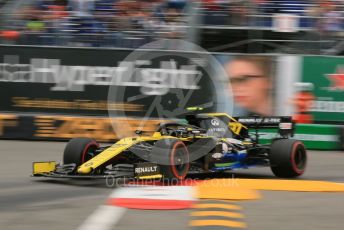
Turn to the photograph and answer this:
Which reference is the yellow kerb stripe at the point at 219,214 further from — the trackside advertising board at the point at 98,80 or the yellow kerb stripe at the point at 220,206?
the trackside advertising board at the point at 98,80

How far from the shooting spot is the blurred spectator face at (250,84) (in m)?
15.3

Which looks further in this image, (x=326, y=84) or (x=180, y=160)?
(x=326, y=84)

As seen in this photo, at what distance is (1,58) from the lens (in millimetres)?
16328

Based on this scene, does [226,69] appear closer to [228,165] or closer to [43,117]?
[43,117]

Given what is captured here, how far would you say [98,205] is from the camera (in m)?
7.43

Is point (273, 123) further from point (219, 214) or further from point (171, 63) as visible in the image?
point (171, 63)

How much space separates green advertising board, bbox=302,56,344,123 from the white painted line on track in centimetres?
897

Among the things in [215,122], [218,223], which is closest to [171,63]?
[215,122]

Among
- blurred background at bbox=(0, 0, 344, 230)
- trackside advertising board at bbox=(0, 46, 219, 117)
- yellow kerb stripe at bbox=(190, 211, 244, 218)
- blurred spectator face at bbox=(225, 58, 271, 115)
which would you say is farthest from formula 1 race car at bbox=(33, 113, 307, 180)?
trackside advertising board at bbox=(0, 46, 219, 117)

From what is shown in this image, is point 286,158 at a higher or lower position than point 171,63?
lower

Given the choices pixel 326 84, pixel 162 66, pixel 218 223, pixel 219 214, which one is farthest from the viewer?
pixel 162 66

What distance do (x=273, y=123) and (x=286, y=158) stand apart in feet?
2.92

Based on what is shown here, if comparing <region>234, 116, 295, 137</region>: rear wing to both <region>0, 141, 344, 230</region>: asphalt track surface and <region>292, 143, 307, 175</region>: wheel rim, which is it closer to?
<region>292, 143, 307, 175</region>: wheel rim

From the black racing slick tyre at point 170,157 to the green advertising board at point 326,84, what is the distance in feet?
23.3
